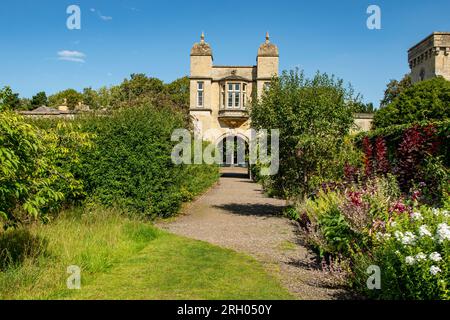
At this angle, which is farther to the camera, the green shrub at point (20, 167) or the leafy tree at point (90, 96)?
the leafy tree at point (90, 96)

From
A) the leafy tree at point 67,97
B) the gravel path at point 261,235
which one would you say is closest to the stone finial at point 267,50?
the gravel path at point 261,235

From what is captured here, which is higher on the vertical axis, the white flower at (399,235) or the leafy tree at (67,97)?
the leafy tree at (67,97)

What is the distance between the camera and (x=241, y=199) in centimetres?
1784

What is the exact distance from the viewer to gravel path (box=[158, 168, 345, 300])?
602 cm

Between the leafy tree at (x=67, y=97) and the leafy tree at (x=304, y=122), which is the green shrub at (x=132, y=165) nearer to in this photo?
the leafy tree at (x=304, y=122)

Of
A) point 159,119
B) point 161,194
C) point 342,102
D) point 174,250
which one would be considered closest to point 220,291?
point 174,250

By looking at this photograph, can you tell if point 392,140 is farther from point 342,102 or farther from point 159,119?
point 159,119

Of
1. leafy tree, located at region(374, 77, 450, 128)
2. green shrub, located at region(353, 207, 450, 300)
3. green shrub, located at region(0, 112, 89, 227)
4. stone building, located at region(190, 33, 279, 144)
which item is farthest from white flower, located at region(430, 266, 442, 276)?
stone building, located at region(190, 33, 279, 144)

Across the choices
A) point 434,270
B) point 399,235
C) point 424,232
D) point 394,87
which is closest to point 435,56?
point 394,87

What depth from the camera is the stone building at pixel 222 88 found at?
3675 centimetres

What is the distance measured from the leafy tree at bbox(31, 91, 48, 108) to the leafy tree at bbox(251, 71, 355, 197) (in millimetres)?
72794

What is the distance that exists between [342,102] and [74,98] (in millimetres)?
70110

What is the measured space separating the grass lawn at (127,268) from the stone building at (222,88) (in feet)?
94.7

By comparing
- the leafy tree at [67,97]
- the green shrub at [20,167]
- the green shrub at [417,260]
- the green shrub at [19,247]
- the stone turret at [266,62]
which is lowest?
the green shrub at [19,247]
